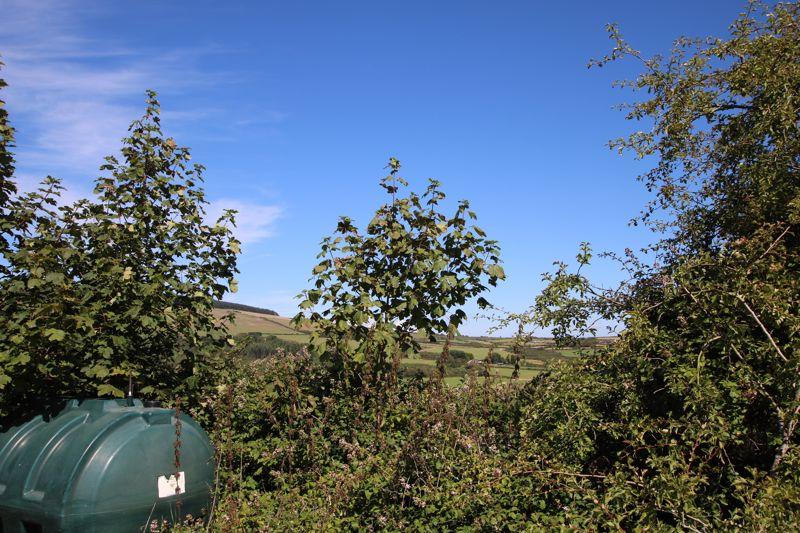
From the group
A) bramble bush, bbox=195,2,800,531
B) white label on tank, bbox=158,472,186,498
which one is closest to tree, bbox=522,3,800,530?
bramble bush, bbox=195,2,800,531

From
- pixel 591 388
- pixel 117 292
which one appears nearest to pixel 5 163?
pixel 117 292

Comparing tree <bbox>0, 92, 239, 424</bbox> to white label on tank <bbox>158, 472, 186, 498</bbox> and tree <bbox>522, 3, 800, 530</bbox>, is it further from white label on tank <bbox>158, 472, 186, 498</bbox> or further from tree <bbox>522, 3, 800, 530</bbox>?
tree <bbox>522, 3, 800, 530</bbox>

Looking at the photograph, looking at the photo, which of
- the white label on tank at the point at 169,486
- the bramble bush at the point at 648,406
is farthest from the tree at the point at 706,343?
the white label on tank at the point at 169,486

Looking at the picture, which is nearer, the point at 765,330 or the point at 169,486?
the point at 765,330

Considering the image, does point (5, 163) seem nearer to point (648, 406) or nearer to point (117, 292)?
point (117, 292)

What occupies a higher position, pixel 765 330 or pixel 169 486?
pixel 765 330

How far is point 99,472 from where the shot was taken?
4309mm

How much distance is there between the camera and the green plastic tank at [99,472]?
426 centimetres

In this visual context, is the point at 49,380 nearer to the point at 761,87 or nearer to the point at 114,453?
the point at 114,453

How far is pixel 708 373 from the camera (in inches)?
179

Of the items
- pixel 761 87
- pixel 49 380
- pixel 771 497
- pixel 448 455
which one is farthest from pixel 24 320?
pixel 761 87

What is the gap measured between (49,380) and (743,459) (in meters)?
6.70

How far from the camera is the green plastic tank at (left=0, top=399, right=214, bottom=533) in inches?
168

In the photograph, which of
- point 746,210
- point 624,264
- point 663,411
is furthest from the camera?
point 624,264
